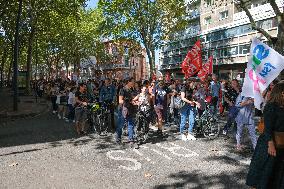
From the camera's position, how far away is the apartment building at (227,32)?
144 feet

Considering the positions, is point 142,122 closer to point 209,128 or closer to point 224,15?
point 209,128

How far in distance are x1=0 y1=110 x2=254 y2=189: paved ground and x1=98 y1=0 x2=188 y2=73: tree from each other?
25.9 m

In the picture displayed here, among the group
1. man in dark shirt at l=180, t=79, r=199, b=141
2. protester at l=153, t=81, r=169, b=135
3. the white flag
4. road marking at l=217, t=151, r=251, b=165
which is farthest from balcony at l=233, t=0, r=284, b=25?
the white flag

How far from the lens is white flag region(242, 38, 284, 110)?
5.73 metres

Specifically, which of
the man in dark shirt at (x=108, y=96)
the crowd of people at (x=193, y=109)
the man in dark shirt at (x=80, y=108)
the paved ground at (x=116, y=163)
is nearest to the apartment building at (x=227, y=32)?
the crowd of people at (x=193, y=109)

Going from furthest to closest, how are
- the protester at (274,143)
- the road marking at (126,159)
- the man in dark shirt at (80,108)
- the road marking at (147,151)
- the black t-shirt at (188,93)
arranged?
the man in dark shirt at (80,108), the black t-shirt at (188,93), the road marking at (147,151), the road marking at (126,159), the protester at (274,143)

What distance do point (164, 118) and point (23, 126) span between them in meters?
5.45

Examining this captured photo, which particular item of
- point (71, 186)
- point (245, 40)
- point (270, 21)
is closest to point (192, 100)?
point (71, 186)

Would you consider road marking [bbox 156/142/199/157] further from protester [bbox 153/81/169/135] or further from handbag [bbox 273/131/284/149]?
handbag [bbox 273/131/284/149]

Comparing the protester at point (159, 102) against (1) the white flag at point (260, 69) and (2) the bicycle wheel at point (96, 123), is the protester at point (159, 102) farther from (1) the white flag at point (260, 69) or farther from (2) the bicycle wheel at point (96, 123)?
(1) the white flag at point (260, 69)

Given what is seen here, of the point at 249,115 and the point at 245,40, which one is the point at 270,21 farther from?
the point at 249,115

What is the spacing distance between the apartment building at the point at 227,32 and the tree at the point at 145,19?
136 inches

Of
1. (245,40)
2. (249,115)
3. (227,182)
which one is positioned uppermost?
(245,40)

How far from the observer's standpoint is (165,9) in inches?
1462
